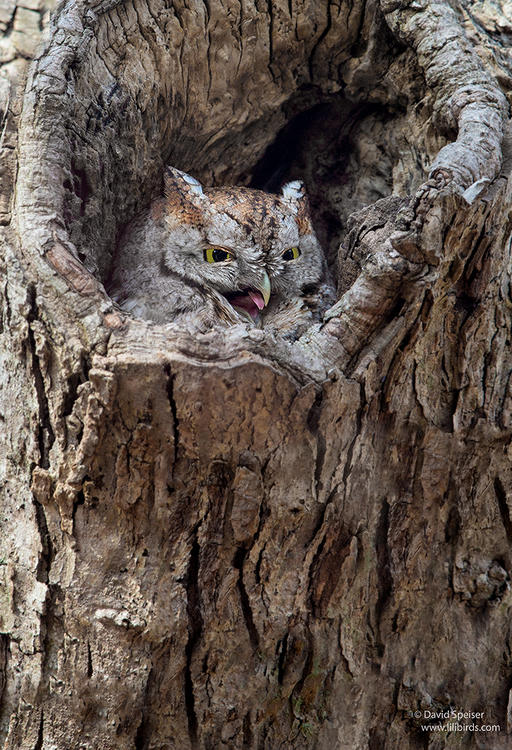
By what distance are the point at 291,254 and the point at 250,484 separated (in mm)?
1122

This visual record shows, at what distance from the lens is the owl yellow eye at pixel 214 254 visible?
2094 millimetres

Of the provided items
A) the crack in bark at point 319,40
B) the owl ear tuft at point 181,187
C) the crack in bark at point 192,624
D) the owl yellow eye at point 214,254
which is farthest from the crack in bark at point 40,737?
the crack in bark at point 319,40

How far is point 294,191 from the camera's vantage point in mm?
2342

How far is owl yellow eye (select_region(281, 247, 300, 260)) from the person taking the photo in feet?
7.39

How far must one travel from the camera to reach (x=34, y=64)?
1707 millimetres

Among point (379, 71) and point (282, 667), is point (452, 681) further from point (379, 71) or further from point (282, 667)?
point (379, 71)

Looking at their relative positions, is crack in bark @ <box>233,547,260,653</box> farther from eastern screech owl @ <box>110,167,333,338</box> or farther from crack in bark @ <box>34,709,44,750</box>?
eastern screech owl @ <box>110,167,333,338</box>

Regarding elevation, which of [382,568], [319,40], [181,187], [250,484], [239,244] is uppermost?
[319,40]

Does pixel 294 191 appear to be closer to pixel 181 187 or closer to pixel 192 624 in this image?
pixel 181 187

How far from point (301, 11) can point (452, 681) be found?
226 cm

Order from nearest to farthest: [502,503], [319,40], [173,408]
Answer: [173,408] → [502,503] → [319,40]

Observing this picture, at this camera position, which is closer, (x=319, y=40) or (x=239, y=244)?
(x=239, y=244)

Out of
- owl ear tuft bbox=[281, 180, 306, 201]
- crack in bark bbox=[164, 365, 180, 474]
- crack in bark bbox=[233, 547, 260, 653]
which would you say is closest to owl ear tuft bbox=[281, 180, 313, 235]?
owl ear tuft bbox=[281, 180, 306, 201]

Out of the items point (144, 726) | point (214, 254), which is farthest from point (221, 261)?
point (144, 726)
